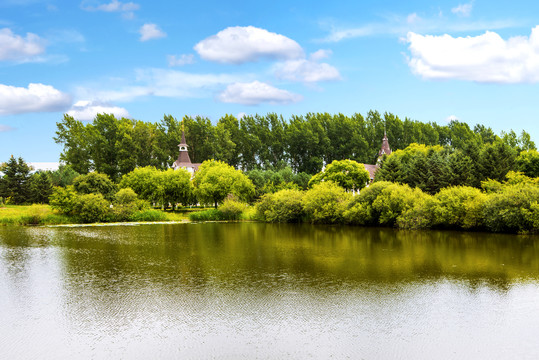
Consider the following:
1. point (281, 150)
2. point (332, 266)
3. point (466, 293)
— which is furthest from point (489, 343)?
point (281, 150)

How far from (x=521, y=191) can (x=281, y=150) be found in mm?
66521

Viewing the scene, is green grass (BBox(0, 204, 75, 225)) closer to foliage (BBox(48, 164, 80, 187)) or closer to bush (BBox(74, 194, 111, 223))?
bush (BBox(74, 194, 111, 223))

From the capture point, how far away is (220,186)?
61.7 metres

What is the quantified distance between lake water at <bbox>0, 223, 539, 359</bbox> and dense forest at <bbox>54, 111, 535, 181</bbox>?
188 ft

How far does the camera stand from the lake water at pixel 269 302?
12.2 meters

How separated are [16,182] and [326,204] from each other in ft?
160

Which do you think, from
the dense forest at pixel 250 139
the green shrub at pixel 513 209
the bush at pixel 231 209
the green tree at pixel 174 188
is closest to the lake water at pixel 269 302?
the green shrub at pixel 513 209

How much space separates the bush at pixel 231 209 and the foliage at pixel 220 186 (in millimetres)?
3129

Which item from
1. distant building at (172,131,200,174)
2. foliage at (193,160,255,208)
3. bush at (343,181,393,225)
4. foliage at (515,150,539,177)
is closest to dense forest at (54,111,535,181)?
distant building at (172,131,200,174)

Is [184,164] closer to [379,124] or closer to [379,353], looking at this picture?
[379,124]

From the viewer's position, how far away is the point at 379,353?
11.7 meters

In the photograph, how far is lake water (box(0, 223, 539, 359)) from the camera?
40.1ft

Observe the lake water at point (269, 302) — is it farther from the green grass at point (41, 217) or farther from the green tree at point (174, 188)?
the green tree at point (174, 188)

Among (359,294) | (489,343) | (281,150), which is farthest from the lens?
(281,150)
